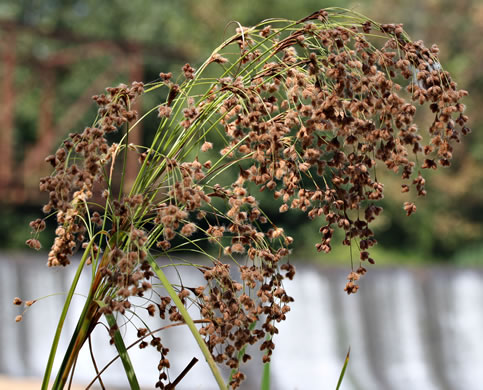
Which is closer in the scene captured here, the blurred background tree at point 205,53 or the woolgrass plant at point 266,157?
the woolgrass plant at point 266,157

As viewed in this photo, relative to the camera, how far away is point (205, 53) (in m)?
16.5

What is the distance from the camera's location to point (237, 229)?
163 centimetres

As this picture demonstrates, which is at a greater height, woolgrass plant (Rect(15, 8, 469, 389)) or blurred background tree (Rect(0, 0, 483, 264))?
blurred background tree (Rect(0, 0, 483, 264))

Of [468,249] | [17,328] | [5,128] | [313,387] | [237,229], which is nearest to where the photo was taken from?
[237,229]

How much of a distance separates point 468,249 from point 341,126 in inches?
759

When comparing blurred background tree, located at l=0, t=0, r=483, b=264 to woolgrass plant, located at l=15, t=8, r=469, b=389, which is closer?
woolgrass plant, located at l=15, t=8, r=469, b=389

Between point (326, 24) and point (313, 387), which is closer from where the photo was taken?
point (326, 24)

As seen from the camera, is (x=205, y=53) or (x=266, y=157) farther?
(x=205, y=53)

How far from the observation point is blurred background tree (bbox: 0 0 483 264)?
688 inches

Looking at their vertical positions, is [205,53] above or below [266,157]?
above

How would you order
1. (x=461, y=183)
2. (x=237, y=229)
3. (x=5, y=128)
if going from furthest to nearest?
(x=461, y=183)
(x=5, y=128)
(x=237, y=229)

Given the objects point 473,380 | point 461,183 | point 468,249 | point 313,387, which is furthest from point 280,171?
point 468,249

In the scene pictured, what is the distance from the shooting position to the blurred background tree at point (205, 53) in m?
17.5

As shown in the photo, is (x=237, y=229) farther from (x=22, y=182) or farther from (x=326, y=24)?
(x=22, y=182)
